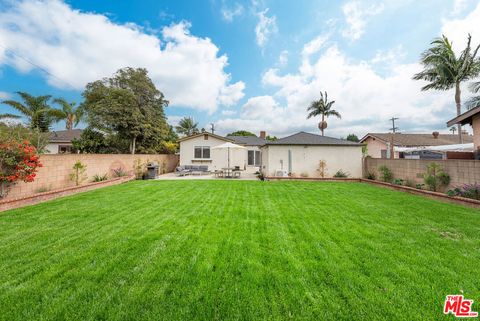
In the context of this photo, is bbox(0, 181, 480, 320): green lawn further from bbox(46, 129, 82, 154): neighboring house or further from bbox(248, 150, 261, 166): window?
bbox(46, 129, 82, 154): neighboring house

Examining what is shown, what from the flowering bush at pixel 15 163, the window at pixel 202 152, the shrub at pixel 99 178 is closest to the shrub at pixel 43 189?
the flowering bush at pixel 15 163

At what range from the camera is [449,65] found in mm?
15352

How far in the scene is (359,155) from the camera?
13273 millimetres

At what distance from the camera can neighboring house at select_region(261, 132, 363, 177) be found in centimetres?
1331

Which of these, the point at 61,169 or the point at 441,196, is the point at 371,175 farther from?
the point at 61,169

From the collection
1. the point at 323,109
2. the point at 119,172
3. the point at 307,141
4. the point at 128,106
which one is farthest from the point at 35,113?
the point at 323,109

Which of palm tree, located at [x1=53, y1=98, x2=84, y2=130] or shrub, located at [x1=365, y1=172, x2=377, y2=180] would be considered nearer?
shrub, located at [x1=365, y1=172, x2=377, y2=180]

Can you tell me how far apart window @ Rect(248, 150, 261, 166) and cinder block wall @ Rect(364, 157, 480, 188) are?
13.1 metres

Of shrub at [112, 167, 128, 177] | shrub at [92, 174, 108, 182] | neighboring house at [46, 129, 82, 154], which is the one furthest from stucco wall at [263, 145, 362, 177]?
neighboring house at [46, 129, 82, 154]

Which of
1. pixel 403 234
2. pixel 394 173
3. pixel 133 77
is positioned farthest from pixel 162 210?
pixel 133 77

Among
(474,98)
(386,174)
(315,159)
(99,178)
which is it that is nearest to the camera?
(99,178)

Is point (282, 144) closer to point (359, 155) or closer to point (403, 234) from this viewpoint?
point (359, 155)

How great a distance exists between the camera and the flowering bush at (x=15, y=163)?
18.6 feet

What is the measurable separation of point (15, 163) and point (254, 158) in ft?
66.6
